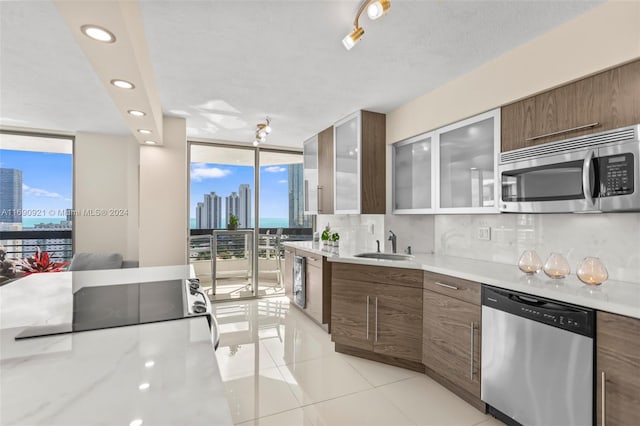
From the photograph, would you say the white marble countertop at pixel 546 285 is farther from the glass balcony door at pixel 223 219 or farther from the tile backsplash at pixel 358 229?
the glass balcony door at pixel 223 219

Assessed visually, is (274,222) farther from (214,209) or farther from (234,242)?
(214,209)

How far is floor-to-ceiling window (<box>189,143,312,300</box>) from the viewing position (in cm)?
462

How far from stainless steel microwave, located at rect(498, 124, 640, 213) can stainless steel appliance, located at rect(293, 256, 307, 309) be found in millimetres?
2307

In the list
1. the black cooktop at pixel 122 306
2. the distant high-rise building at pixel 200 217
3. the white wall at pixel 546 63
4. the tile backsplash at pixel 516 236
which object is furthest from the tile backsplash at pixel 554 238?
the distant high-rise building at pixel 200 217

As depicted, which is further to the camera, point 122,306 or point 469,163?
point 469,163

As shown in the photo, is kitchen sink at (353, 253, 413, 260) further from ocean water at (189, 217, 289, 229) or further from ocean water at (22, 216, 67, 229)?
ocean water at (22, 216, 67, 229)

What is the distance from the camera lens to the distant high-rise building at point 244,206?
483 cm

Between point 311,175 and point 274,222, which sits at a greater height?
point 311,175

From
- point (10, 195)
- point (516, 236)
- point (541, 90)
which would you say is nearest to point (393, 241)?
point (516, 236)

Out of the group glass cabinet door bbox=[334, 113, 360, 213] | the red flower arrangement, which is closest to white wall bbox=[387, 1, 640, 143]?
glass cabinet door bbox=[334, 113, 360, 213]

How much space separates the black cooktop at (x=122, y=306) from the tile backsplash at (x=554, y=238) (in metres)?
2.35

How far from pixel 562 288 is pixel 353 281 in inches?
60.8

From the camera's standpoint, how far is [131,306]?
1.28m

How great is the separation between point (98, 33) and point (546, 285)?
256 cm
